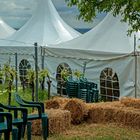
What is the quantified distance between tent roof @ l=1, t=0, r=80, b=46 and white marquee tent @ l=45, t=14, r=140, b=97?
11.1 feet

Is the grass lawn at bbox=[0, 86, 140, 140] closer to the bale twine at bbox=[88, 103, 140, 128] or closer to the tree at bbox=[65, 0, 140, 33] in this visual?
the bale twine at bbox=[88, 103, 140, 128]

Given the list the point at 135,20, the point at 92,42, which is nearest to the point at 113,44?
the point at 92,42

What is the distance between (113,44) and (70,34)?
771cm

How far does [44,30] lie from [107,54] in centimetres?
720

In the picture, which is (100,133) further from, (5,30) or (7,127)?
(5,30)

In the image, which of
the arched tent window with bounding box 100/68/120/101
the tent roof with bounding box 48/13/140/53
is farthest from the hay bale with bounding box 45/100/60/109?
the arched tent window with bounding box 100/68/120/101

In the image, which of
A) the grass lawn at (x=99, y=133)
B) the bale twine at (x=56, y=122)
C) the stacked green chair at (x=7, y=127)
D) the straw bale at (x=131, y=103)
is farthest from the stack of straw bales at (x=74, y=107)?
the stacked green chair at (x=7, y=127)

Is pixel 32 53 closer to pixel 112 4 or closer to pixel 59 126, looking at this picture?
pixel 59 126

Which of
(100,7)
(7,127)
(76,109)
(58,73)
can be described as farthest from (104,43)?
(7,127)

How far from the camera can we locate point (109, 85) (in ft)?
52.5

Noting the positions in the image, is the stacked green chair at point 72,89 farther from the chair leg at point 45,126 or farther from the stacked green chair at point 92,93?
the chair leg at point 45,126

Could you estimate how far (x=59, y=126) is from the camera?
32.0 feet

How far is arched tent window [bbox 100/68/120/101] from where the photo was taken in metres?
15.7

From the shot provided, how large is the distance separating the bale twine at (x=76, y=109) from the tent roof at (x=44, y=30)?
10402 mm
